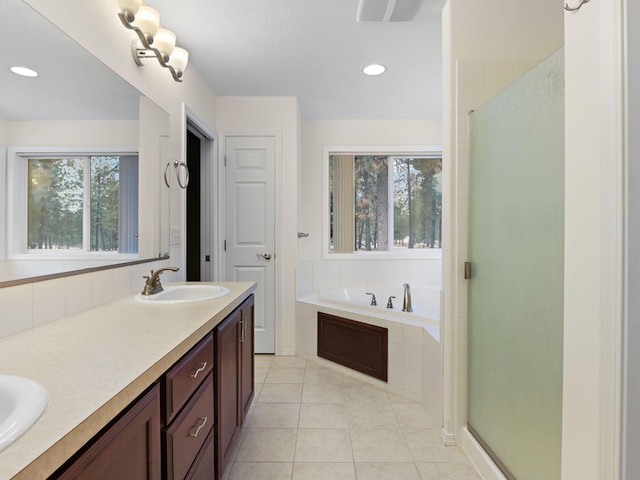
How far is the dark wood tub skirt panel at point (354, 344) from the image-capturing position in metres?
2.41

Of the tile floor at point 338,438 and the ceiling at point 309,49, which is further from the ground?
the ceiling at point 309,49

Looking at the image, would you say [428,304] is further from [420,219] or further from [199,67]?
[199,67]

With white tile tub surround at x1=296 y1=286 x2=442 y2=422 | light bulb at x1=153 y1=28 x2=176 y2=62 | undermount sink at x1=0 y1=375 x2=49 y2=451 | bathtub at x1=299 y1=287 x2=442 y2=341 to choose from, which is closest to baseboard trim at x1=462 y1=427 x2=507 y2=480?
white tile tub surround at x1=296 y1=286 x2=442 y2=422

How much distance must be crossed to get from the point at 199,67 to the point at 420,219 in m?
2.61

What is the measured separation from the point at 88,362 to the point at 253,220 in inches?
91.0

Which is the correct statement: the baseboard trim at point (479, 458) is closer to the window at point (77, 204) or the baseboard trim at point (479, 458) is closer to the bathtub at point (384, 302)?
the bathtub at point (384, 302)

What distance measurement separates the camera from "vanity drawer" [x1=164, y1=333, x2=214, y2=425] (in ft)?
2.87

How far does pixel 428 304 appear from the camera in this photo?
3377 mm

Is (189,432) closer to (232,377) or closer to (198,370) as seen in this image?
(198,370)

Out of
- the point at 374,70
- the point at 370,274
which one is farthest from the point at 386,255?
the point at 374,70

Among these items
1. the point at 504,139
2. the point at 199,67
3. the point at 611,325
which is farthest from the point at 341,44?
the point at 611,325

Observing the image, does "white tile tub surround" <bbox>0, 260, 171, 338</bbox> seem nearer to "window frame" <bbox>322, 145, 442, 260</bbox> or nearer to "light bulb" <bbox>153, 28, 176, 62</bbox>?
"light bulb" <bbox>153, 28, 176, 62</bbox>

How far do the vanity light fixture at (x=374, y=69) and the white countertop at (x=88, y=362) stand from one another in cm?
205

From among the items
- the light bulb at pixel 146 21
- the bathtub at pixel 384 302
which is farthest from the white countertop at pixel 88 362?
the bathtub at pixel 384 302
